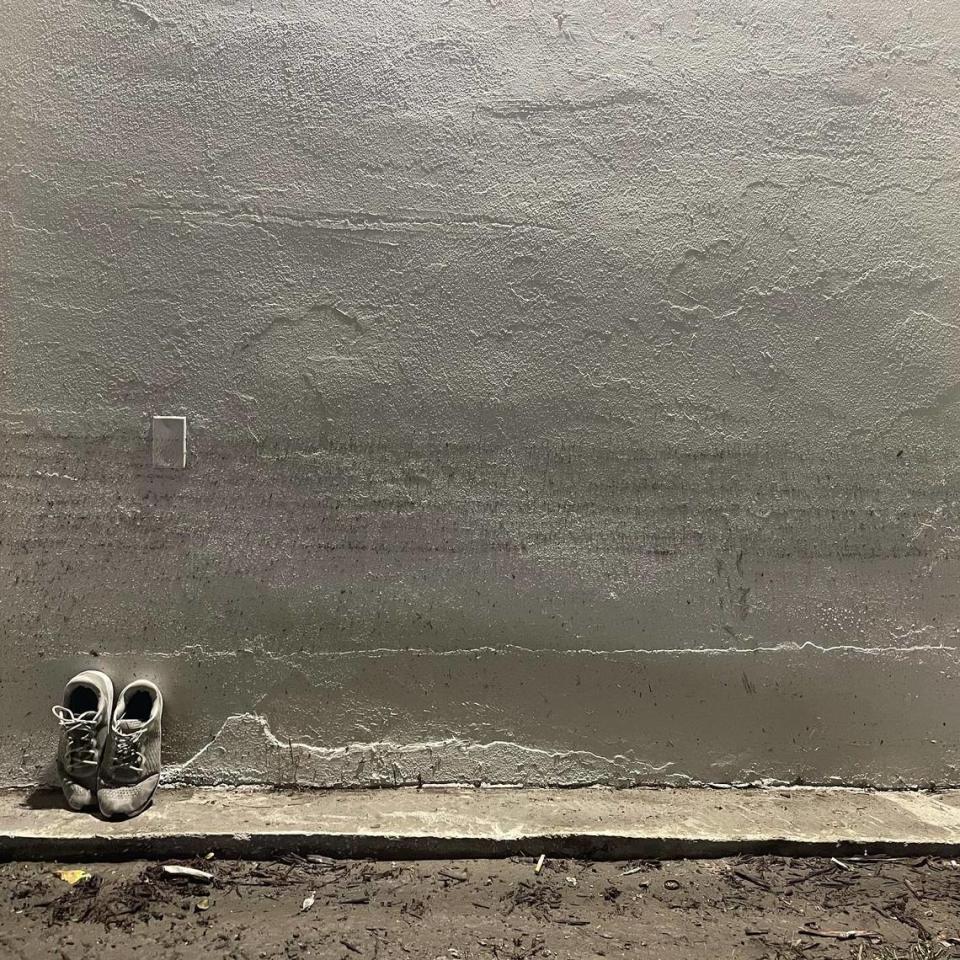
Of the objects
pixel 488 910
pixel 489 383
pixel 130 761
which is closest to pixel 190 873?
pixel 130 761

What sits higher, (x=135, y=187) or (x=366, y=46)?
(x=366, y=46)

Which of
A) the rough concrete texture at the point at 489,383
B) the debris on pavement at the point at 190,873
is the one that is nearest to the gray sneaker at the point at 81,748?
the rough concrete texture at the point at 489,383

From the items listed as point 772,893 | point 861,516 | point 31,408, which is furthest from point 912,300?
point 31,408

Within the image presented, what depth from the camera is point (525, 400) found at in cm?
251

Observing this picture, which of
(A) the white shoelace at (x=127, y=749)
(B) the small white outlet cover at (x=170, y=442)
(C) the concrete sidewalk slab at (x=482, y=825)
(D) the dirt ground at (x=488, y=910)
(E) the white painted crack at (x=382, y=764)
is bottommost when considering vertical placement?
(D) the dirt ground at (x=488, y=910)

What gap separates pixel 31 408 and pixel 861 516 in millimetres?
2891

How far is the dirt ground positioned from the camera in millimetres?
1887

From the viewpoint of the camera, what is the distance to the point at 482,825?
227cm

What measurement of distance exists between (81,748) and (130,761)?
160 mm

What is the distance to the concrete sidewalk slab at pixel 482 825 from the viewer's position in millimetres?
2168

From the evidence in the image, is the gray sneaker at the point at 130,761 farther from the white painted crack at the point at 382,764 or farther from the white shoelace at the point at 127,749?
the white painted crack at the point at 382,764

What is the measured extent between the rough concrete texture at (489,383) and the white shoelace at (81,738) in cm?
16

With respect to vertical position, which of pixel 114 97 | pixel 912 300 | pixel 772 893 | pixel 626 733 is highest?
pixel 114 97

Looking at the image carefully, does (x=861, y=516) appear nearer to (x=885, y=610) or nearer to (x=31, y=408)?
(x=885, y=610)
